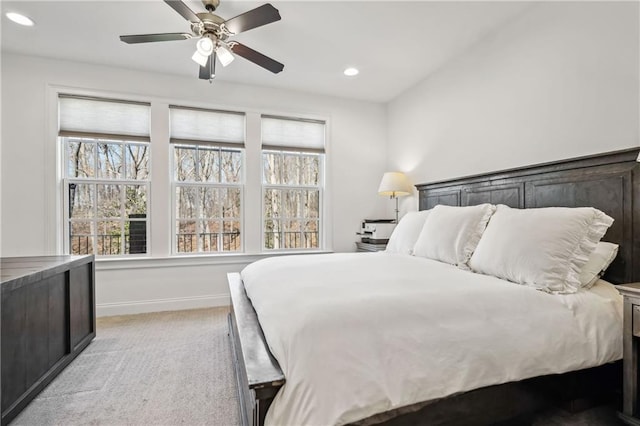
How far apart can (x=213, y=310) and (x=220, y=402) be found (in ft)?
6.15

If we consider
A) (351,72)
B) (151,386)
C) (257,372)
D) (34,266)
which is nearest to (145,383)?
(151,386)

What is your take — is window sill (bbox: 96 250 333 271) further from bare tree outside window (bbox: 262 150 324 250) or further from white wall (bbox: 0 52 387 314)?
bare tree outside window (bbox: 262 150 324 250)

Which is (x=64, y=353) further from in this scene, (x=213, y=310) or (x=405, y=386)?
(x=405, y=386)

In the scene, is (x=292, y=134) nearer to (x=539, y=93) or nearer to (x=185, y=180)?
(x=185, y=180)

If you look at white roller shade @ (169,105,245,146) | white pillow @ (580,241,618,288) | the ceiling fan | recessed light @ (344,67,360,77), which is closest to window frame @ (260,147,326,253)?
white roller shade @ (169,105,245,146)

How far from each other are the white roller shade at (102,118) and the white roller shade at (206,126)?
0.31 metres

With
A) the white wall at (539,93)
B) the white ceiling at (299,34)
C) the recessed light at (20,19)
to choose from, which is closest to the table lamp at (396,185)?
the white wall at (539,93)

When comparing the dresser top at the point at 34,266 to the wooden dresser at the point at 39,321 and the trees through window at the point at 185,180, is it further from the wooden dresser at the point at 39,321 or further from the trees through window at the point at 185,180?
the trees through window at the point at 185,180

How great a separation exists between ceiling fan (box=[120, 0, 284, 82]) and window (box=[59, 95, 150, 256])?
146cm

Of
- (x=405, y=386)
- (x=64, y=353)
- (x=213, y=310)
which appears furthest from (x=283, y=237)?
(x=405, y=386)

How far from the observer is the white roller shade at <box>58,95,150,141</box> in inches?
130

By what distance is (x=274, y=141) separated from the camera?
158 inches

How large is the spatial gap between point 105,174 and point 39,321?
205 centimetres

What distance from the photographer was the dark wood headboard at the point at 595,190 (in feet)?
5.96
